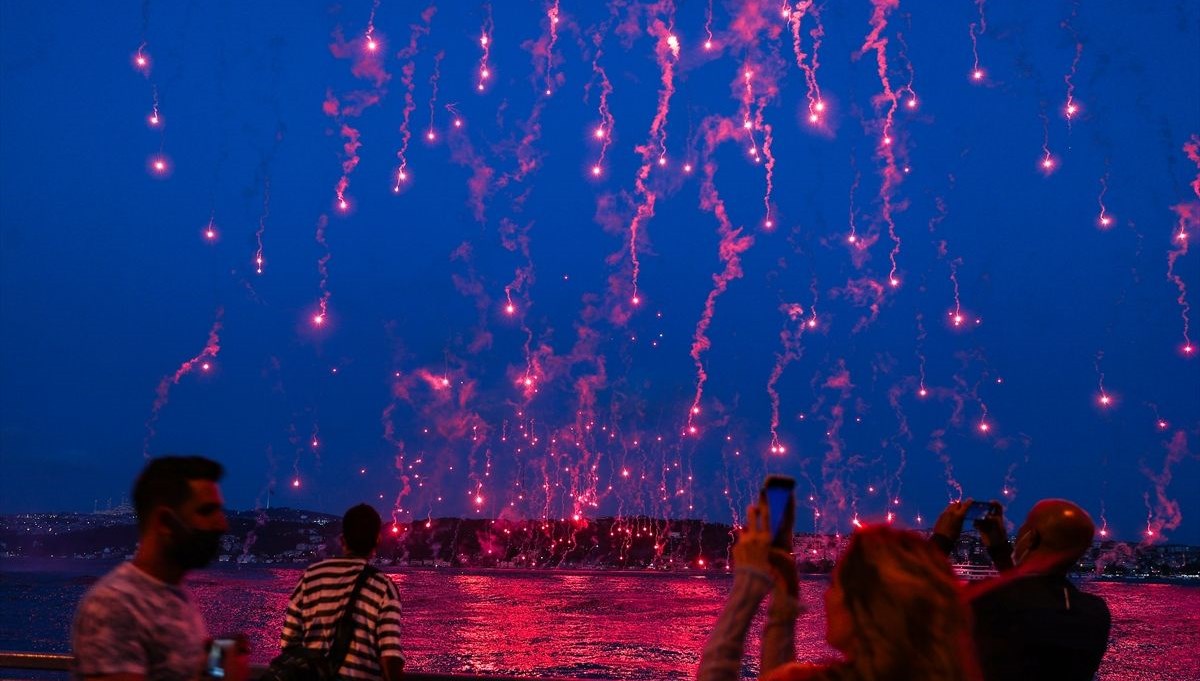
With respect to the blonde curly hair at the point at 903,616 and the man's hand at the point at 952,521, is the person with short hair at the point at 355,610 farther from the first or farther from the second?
the blonde curly hair at the point at 903,616

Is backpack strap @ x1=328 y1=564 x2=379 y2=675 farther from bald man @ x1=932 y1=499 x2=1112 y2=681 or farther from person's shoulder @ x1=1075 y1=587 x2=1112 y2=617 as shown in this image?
person's shoulder @ x1=1075 y1=587 x2=1112 y2=617

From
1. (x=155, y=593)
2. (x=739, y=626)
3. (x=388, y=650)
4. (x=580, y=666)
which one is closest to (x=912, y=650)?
(x=739, y=626)

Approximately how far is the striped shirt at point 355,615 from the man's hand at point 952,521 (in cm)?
223

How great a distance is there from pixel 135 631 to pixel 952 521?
8.13 feet

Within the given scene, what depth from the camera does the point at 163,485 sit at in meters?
2.81

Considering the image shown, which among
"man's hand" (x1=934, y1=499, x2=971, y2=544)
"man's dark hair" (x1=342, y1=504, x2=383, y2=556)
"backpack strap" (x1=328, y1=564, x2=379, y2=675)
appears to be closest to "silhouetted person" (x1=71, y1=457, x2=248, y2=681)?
"backpack strap" (x1=328, y1=564, x2=379, y2=675)

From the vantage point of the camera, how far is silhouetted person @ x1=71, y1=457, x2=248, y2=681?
2545 millimetres

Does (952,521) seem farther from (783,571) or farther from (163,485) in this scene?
(163,485)

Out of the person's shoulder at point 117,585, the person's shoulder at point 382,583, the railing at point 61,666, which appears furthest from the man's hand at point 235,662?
the railing at point 61,666

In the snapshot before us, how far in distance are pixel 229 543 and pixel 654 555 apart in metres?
86.5

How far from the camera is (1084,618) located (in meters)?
3.17

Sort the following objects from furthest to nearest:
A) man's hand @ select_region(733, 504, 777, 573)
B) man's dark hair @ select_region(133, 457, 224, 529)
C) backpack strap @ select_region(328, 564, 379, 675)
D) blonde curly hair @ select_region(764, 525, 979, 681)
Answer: backpack strap @ select_region(328, 564, 379, 675), man's dark hair @ select_region(133, 457, 224, 529), man's hand @ select_region(733, 504, 777, 573), blonde curly hair @ select_region(764, 525, 979, 681)

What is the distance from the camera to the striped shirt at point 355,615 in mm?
4086

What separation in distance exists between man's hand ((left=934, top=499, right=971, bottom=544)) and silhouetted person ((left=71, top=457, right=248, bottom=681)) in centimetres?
218
